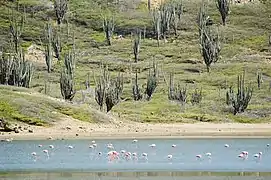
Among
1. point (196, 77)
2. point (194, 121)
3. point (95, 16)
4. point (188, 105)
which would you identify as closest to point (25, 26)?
point (95, 16)

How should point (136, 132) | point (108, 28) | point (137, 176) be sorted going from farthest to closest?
point (108, 28) < point (136, 132) < point (137, 176)

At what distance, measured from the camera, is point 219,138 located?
44.5m

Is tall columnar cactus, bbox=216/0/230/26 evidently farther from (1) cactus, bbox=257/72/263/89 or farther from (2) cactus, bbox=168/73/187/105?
(2) cactus, bbox=168/73/187/105

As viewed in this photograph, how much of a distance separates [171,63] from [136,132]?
44638 mm

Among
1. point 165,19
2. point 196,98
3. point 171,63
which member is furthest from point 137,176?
point 165,19

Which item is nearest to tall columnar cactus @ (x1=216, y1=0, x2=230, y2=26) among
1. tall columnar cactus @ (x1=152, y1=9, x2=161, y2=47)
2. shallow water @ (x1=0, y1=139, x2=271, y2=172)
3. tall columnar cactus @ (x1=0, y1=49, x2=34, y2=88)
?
tall columnar cactus @ (x1=152, y1=9, x2=161, y2=47)

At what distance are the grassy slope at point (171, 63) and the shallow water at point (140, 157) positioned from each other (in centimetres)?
1177

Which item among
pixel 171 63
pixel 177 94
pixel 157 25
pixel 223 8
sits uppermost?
pixel 223 8

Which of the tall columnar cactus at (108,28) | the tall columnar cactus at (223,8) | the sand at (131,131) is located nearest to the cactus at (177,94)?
the sand at (131,131)

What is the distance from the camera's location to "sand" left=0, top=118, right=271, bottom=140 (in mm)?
45812

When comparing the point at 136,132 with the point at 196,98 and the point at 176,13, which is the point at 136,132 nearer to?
the point at 196,98

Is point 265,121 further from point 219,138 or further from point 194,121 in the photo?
point 219,138

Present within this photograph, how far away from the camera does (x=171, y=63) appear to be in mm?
92875

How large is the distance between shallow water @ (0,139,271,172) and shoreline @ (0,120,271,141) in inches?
125
